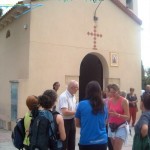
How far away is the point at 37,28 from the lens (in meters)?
11.6

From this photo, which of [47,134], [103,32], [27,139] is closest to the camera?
[47,134]

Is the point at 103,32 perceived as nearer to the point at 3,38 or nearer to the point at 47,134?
the point at 3,38

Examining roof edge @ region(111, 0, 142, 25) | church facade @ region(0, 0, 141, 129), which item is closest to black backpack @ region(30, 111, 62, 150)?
church facade @ region(0, 0, 141, 129)

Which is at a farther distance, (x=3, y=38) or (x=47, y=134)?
(x=3, y=38)

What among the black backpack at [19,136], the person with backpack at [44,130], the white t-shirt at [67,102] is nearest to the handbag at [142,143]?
the person with backpack at [44,130]

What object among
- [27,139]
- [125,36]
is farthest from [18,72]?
[27,139]

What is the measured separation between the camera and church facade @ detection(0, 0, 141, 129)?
11.6 m

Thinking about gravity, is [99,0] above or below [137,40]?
above

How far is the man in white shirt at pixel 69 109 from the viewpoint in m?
6.28

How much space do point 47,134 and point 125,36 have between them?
10348mm

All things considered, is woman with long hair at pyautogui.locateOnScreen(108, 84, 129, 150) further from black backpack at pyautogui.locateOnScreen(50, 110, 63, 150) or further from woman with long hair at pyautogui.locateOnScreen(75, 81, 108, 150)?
black backpack at pyautogui.locateOnScreen(50, 110, 63, 150)

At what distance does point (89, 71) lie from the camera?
559 inches

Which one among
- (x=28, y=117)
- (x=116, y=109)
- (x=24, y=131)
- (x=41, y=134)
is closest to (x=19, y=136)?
(x=24, y=131)

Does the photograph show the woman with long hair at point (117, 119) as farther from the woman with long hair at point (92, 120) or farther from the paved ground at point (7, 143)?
the paved ground at point (7, 143)
